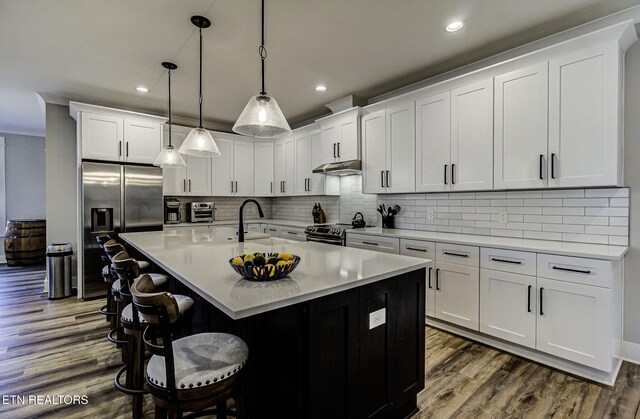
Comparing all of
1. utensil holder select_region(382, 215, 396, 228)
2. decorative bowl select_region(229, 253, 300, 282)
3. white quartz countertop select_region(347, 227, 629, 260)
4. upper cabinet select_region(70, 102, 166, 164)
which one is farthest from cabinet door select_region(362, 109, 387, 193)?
upper cabinet select_region(70, 102, 166, 164)

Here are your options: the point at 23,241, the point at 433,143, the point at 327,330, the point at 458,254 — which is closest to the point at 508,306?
the point at 458,254

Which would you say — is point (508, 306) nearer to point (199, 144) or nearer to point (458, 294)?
point (458, 294)

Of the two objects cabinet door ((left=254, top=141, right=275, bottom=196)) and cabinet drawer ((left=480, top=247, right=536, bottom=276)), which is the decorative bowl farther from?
cabinet door ((left=254, top=141, right=275, bottom=196))

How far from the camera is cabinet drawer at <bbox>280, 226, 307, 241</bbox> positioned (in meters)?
4.81

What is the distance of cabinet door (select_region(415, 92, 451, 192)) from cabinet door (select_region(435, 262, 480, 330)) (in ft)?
2.90

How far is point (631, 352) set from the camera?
2.46m

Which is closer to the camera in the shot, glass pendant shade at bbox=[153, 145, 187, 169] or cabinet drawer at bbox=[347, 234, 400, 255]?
glass pendant shade at bbox=[153, 145, 187, 169]

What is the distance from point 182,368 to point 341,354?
69 centimetres

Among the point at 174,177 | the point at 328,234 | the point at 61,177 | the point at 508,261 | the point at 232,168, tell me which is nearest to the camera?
the point at 508,261

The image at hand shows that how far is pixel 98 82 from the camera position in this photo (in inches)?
150

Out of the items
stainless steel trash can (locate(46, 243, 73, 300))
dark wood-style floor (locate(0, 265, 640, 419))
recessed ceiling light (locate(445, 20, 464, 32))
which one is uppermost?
recessed ceiling light (locate(445, 20, 464, 32))

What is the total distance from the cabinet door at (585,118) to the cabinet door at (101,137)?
501 centimetres

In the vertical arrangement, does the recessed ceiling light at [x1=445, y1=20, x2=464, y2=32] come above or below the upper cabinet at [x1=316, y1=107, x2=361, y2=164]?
above

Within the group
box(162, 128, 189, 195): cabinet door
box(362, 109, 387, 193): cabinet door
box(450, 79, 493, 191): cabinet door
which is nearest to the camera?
box(450, 79, 493, 191): cabinet door
